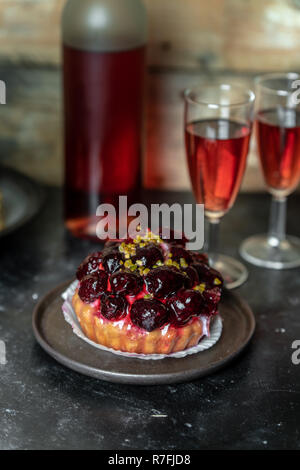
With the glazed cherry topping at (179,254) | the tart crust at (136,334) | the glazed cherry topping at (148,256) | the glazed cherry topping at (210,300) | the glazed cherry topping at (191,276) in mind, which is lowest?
the tart crust at (136,334)

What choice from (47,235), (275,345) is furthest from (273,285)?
(47,235)

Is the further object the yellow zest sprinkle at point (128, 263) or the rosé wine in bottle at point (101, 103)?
the rosé wine in bottle at point (101, 103)

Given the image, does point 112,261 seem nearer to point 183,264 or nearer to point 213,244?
point 183,264

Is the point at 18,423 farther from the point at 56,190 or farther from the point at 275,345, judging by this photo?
the point at 56,190

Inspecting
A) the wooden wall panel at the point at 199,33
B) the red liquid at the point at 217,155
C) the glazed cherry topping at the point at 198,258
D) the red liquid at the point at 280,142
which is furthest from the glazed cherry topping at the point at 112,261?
the wooden wall panel at the point at 199,33

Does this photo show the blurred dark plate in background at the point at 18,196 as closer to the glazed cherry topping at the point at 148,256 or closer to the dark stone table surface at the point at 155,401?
the dark stone table surface at the point at 155,401

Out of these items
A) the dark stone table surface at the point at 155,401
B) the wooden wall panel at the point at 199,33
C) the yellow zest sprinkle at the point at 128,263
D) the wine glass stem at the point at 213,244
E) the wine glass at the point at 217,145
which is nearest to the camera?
the dark stone table surface at the point at 155,401

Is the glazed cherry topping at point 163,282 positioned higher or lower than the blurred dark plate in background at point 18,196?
higher
